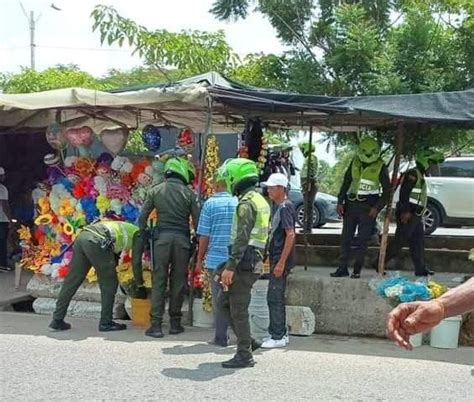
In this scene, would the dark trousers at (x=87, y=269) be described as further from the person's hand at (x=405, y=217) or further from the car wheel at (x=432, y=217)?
the car wheel at (x=432, y=217)

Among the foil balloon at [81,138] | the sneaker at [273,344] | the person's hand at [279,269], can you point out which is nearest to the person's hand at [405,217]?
the person's hand at [279,269]

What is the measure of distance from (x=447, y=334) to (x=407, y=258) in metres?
2.80

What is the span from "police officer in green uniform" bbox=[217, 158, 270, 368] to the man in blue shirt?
60 centimetres

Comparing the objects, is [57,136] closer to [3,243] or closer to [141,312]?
[141,312]

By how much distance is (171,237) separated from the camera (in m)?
7.56

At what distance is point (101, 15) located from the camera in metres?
12.8

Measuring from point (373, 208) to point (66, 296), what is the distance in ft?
11.8

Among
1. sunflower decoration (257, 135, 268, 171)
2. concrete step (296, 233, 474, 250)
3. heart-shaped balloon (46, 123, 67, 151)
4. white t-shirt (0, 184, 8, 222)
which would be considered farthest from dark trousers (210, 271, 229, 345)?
white t-shirt (0, 184, 8, 222)

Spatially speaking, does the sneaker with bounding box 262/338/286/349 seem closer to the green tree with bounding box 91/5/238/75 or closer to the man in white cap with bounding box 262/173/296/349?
the man in white cap with bounding box 262/173/296/349

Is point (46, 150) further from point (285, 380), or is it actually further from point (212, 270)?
point (285, 380)

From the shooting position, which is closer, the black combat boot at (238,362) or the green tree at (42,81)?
the black combat boot at (238,362)

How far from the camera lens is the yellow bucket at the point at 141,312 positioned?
8070 mm

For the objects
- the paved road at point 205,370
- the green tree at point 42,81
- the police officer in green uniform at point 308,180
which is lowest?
the paved road at point 205,370

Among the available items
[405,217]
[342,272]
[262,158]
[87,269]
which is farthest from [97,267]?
[405,217]
